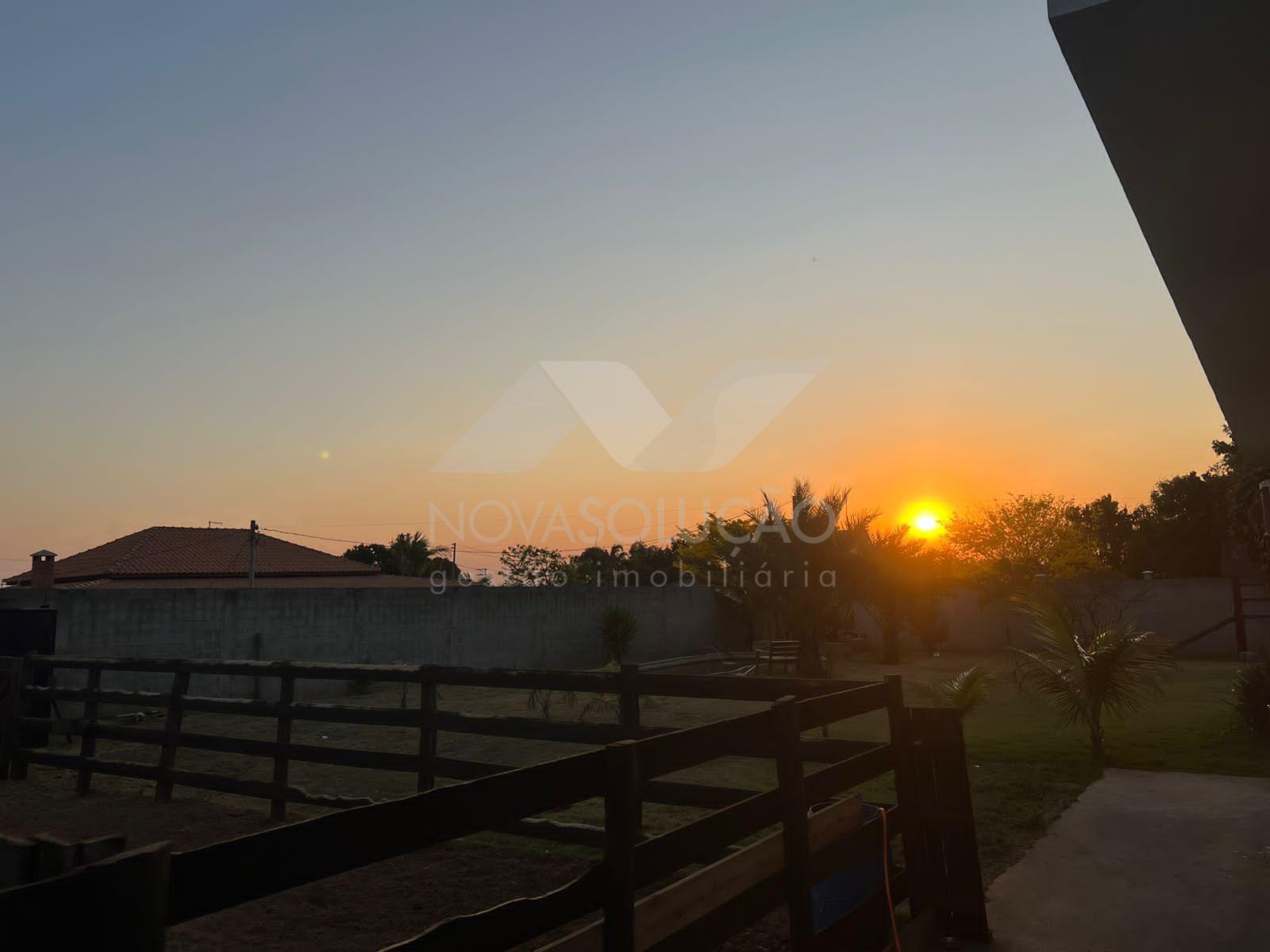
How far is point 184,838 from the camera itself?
6664mm

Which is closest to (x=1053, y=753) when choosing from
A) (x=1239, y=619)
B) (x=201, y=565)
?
(x=1239, y=619)

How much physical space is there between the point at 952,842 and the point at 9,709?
9108mm

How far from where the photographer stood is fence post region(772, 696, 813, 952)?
349 cm

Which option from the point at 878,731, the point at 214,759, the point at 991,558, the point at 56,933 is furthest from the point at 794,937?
the point at 991,558

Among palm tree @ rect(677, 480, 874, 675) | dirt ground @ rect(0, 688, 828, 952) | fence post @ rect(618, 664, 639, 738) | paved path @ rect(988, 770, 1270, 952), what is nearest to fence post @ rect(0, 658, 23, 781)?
dirt ground @ rect(0, 688, 828, 952)

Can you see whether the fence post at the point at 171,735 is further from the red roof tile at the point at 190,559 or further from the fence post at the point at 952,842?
the red roof tile at the point at 190,559

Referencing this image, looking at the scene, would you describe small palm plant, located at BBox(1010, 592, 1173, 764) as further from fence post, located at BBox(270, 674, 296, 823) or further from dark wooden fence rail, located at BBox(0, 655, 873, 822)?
fence post, located at BBox(270, 674, 296, 823)

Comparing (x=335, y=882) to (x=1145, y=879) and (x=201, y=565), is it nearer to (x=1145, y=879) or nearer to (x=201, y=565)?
(x=1145, y=879)

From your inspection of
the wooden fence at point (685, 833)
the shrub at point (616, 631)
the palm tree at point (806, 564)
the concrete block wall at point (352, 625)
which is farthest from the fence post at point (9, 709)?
the shrub at point (616, 631)

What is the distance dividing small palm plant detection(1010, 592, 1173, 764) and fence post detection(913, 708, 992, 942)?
5321 mm

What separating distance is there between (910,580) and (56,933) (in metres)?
24.0

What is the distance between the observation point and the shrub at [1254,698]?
9.95 meters

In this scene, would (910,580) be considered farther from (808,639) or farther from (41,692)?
(41,692)

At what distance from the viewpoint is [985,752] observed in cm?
960
